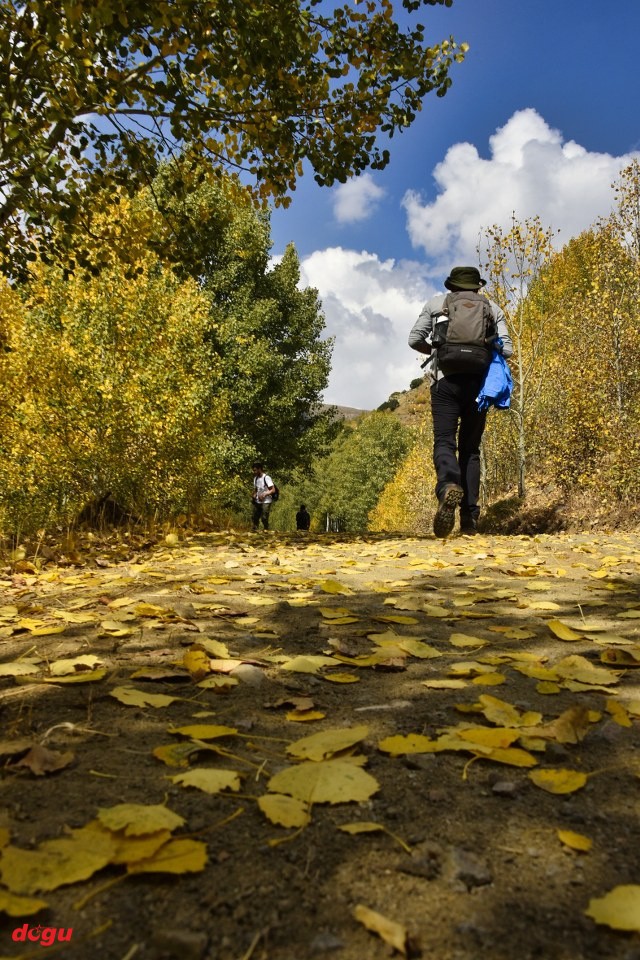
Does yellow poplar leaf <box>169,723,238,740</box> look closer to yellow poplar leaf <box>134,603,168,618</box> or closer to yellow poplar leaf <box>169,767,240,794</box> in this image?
yellow poplar leaf <box>169,767,240,794</box>

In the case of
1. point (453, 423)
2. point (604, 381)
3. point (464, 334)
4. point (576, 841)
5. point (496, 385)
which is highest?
point (604, 381)

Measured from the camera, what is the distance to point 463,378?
5.36 metres

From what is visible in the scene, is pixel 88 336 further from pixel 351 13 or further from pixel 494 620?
pixel 494 620

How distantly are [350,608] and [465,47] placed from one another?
14.7 ft

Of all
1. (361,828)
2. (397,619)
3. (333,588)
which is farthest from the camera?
(333,588)

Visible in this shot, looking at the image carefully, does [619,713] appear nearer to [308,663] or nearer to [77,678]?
[308,663]

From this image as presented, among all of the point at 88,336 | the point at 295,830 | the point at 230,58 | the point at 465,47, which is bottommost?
the point at 295,830

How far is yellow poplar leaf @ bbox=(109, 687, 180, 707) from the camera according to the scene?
1445 mm

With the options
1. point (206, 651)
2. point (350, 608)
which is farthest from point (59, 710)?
point (350, 608)

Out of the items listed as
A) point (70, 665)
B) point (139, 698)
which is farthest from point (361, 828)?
point (70, 665)

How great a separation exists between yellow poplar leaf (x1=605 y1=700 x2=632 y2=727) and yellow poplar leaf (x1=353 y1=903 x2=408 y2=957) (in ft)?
2.85

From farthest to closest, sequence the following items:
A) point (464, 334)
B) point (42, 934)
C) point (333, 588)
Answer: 1. point (464, 334)
2. point (333, 588)
3. point (42, 934)

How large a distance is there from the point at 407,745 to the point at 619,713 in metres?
0.55

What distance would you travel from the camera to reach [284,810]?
3.19 feet
